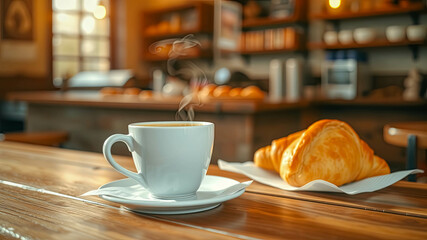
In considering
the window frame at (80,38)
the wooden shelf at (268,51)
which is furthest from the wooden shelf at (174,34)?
the wooden shelf at (268,51)

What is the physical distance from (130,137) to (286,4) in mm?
4849

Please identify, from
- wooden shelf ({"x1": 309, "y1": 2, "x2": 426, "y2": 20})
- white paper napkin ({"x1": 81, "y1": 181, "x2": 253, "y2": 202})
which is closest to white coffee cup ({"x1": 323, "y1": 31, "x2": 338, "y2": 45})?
wooden shelf ({"x1": 309, "y1": 2, "x2": 426, "y2": 20})

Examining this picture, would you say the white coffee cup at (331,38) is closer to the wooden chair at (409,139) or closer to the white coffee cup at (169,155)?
the wooden chair at (409,139)

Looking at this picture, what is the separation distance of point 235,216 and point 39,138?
2.78 meters

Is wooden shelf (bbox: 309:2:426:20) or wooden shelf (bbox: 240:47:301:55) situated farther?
wooden shelf (bbox: 240:47:301:55)

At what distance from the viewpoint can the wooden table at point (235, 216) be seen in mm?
443

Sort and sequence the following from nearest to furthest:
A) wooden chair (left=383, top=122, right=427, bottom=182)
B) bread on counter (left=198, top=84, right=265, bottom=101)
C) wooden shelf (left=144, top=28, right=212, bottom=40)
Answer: wooden chair (left=383, top=122, right=427, bottom=182) < bread on counter (left=198, top=84, right=265, bottom=101) < wooden shelf (left=144, top=28, right=212, bottom=40)

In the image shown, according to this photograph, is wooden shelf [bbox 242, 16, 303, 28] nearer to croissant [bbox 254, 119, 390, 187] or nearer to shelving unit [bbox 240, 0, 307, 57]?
shelving unit [bbox 240, 0, 307, 57]

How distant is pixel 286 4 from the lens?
5121mm

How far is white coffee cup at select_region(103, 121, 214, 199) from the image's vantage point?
1.76ft

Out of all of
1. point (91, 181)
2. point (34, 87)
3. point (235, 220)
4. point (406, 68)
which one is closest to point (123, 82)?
point (34, 87)

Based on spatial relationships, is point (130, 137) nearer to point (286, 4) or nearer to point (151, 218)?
point (151, 218)

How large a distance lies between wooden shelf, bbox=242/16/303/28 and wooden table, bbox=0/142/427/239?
457cm

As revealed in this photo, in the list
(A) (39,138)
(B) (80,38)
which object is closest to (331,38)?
(A) (39,138)
